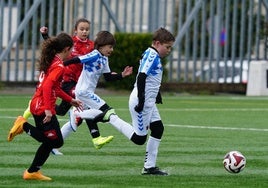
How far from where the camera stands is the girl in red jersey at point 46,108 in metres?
12.1

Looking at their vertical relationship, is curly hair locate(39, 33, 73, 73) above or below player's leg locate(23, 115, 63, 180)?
above

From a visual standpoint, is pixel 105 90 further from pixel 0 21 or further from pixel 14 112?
pixel 14 112

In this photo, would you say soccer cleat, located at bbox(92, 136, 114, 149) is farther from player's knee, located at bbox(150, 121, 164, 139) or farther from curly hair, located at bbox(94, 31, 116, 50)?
player's knee, located at bbox(150, 121, 164, 139)

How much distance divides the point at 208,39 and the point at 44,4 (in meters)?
6.90

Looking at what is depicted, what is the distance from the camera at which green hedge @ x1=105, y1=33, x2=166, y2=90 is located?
3331cm

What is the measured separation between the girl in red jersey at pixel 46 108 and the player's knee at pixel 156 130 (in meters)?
1.32

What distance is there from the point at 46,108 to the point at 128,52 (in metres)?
21.4

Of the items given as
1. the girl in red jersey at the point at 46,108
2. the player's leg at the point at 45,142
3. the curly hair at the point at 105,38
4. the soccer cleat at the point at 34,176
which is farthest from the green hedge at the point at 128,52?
the soccer cleat at the point at 34,176

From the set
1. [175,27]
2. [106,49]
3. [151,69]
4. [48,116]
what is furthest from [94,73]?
[175,27]

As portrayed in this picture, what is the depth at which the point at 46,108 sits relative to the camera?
12.1 meters

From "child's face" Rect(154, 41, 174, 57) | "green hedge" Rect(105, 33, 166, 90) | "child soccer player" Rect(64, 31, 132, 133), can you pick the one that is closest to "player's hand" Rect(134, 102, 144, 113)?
"child's face" Rect(154, 41, 174, 57)

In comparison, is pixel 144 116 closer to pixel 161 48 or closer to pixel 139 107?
pixel 139 107

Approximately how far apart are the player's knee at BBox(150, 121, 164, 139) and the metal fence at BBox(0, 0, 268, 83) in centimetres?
2039

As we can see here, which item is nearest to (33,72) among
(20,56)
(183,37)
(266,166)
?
(20,56)
